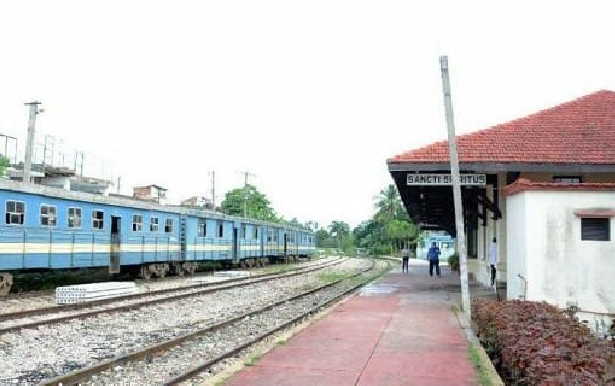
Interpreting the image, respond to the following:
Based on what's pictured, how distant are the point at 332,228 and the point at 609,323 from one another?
10401cm

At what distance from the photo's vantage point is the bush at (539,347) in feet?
17.7

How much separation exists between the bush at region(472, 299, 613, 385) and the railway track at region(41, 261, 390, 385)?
3.42 m

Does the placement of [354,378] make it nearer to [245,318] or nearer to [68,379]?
[68,379]

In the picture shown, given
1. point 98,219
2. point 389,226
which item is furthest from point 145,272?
point 389,226

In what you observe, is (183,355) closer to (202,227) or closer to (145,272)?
(145,272)

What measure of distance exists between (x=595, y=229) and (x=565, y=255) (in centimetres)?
69

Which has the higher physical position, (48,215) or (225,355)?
(48,215)

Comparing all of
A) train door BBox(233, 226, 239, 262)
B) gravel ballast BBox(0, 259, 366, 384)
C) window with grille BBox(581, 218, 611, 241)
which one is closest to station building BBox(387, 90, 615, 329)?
window with grille BBox(581, 218, 611, 241)

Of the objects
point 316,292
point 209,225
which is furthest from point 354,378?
point 209,225

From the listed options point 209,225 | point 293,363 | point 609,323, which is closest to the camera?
point 293,363

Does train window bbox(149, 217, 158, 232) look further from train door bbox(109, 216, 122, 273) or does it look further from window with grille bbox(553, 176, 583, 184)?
window with grille bbox(553, 176, 583, 184)

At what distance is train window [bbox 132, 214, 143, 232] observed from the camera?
21.8 meters

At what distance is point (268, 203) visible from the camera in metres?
76.0

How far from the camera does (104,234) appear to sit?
1983 cm
